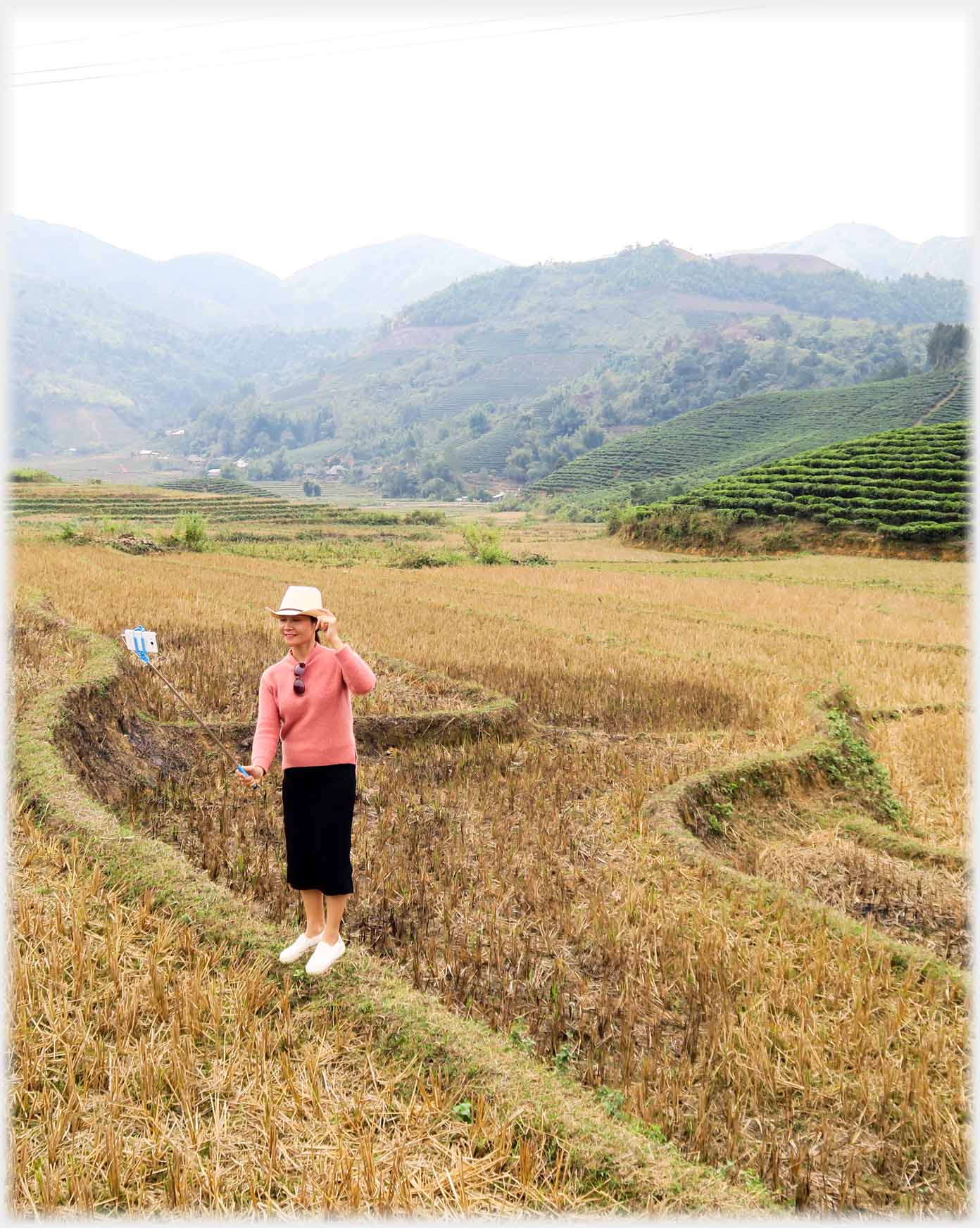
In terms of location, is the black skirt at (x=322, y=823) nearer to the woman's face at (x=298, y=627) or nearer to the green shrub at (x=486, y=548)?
the woman's face at (x=298, y=627)

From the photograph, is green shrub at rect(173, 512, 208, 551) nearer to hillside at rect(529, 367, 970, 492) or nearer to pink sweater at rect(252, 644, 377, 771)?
pink sweater at rect(252, 644, 377, 771)

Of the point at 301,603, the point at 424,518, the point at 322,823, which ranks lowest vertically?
A: the point at 322,823

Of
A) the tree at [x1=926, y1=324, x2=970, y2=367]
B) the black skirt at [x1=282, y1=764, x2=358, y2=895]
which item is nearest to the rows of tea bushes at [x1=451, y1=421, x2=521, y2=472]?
the tree at [x1=926, y1=324, x2=970, y2=367]

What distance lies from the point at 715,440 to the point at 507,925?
94766mm

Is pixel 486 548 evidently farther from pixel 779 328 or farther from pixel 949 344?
pixel 779 328

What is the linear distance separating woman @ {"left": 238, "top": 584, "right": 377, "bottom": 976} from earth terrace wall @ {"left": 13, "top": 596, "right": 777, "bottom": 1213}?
284 mm

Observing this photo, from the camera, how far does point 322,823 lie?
3514 millimetres

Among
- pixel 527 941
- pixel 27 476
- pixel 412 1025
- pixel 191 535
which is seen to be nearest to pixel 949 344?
pixel 191 535

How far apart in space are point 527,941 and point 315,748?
5.27 ft

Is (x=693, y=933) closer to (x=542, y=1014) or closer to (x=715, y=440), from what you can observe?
(x=542, y=1014)

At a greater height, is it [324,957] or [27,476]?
[27,476]

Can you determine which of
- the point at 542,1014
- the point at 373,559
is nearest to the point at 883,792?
the point at 542,1014

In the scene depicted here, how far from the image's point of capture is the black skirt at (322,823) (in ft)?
11.5

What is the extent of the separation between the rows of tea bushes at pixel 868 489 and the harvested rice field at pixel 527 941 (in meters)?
24.1
